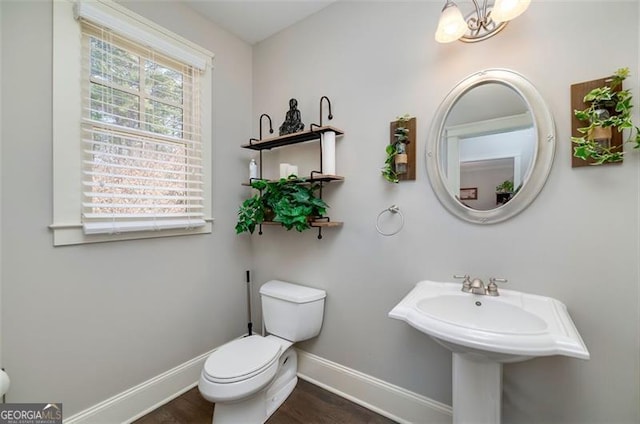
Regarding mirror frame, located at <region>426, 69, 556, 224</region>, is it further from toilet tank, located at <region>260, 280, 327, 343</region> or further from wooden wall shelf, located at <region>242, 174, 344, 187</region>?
toilet tank, located at <region>260, 280, 327, 343</region>

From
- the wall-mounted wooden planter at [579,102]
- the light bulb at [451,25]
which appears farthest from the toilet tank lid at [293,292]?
the light bulb at [451,25]

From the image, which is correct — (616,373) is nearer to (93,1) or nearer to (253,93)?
(253,93)

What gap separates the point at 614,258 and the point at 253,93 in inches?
99.1

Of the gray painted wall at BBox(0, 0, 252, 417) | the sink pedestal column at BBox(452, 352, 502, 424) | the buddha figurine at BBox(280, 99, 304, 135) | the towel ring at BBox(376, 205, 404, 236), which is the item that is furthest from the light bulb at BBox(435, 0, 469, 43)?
the gray painted wall at BBox(0, 0, 252, 417)

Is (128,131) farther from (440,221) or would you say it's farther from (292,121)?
(440,221)

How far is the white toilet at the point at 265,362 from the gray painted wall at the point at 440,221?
0.54 ft

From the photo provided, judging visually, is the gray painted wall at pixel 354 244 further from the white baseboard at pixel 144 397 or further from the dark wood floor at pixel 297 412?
the dark wood floor at pixel 297 412

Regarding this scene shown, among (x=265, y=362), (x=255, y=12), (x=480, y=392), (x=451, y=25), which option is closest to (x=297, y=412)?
(x=265, y=362)

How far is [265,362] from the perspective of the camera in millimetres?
1498

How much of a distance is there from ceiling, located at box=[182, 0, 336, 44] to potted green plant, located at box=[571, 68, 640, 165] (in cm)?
163

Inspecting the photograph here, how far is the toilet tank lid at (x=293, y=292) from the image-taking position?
1801 mm

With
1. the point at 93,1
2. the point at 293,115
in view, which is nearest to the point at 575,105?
the point at 293,115
